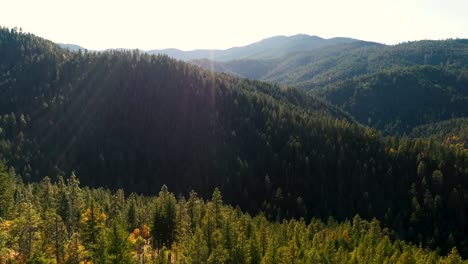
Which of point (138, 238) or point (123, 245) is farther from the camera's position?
point (138, 238)

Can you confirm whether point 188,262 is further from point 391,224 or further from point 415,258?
point 391,224

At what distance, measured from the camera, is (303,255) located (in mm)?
77500

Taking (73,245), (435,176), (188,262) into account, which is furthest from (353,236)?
(435,176)

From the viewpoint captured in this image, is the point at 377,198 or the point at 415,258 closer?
the point at 415,258

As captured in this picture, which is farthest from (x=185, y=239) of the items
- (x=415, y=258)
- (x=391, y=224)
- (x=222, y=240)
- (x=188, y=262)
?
(x=391, y=224)

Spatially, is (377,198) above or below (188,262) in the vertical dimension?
below

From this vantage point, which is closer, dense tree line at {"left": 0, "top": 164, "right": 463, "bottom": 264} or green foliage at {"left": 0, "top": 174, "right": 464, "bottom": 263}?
green foliage at {"left": 0, "top": 174, "right": 464, "bottom": 263}

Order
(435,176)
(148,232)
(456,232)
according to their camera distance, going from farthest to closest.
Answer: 1. (435,176)
2. (456,232)
3. (148,232)

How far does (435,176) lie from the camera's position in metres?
194

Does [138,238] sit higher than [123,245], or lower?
lower

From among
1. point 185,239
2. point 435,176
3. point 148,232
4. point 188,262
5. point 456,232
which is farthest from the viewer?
point 435,176

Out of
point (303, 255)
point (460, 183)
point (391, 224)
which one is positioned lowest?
point (391, 224)

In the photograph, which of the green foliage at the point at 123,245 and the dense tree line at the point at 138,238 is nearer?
the green foliage at the point at 123,245

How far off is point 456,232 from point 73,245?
169 m
